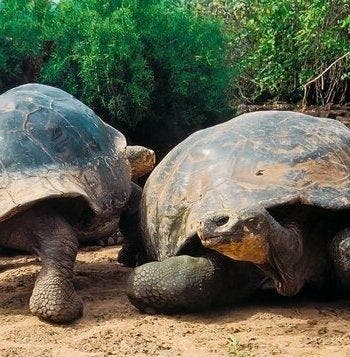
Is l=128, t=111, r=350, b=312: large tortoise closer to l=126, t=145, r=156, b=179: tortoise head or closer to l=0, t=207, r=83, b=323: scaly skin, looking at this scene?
l=0, t=207, r=83, b=323: scaly skin

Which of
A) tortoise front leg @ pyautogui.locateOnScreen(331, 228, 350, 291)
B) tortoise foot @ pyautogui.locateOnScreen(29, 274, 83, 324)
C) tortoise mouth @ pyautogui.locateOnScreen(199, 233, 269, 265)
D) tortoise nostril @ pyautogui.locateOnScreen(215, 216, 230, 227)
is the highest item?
tortoise nostril @ pyautogui.locateOnScreen(215, 216, 230, 227)

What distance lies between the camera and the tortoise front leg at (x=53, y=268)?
3.45 m

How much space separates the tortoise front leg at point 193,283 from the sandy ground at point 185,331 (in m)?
0.07

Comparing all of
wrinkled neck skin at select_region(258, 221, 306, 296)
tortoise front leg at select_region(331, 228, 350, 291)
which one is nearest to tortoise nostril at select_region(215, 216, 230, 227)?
wrinkled neck skin at select_region(258, 221, 306, 296)

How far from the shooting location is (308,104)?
1003 centimetres

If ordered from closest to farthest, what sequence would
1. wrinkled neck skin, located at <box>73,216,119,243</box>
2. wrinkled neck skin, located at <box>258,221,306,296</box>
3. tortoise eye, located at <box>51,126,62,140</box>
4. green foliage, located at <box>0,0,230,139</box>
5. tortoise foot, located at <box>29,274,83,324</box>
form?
wrinkled neck skin, located at <box>258,221,306,296</box> → tortoise foot, located at <box>29,274,83,324</box> → tortoise eye, located at <box>51,126,62,140</box> → wrinkled neck skin, located at <box>73,216,119,243</box> → green foliage, located at <box>0,0,230,139</box>

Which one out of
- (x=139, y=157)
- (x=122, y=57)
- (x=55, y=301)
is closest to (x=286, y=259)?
(x=55, y=301)

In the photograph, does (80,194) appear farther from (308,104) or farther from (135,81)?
(308,104)

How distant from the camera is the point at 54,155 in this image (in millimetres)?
3914

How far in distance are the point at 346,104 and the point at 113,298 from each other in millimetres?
6430

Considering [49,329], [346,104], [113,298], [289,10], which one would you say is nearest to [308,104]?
[346,104]

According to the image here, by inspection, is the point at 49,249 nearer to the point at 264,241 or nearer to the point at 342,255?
the point at 264,241

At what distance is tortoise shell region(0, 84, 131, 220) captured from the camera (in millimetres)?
3643

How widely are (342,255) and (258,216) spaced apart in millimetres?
565
